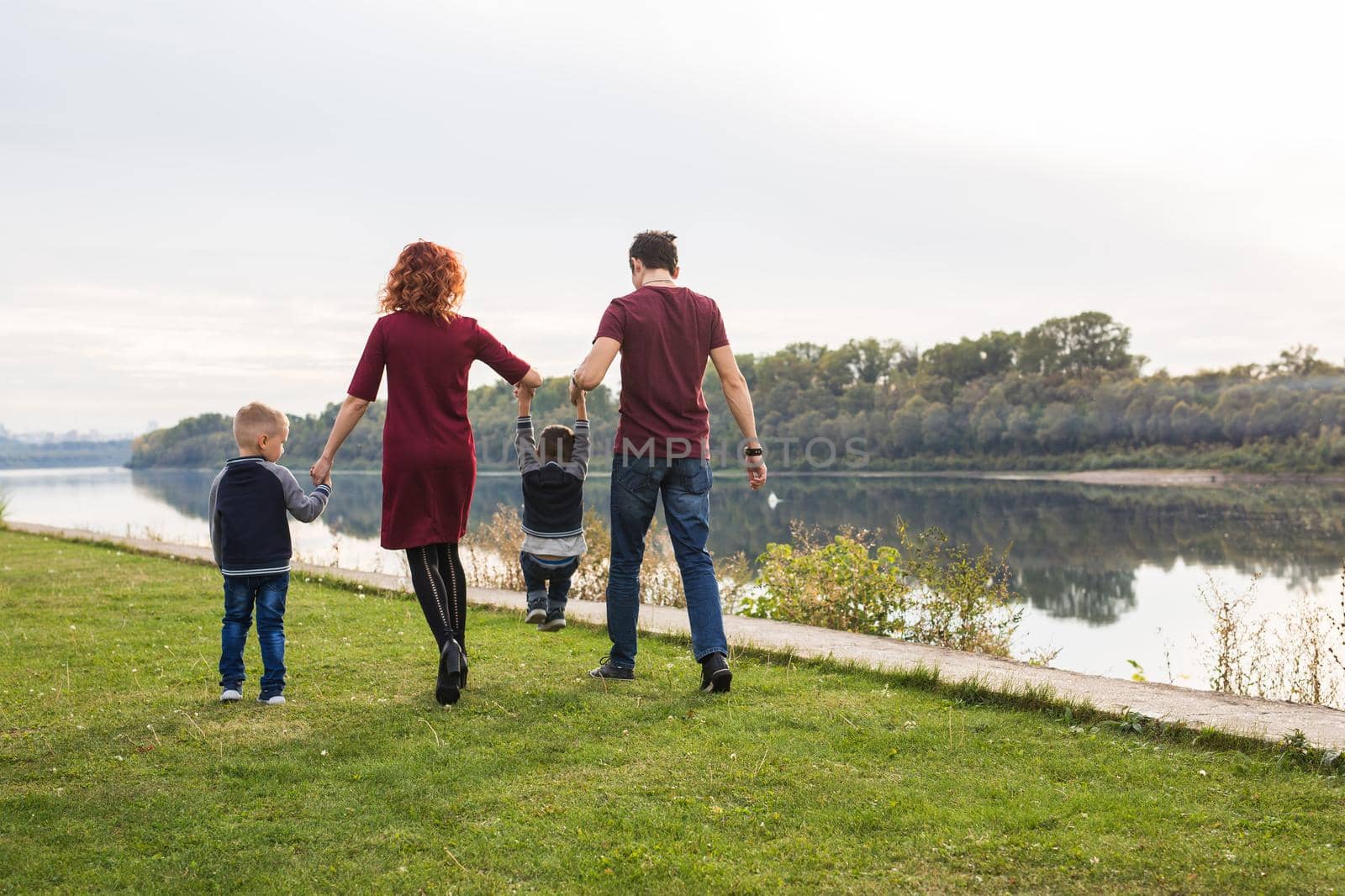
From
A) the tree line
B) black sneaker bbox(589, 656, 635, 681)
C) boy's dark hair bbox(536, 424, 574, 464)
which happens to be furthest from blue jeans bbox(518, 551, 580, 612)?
the tree line

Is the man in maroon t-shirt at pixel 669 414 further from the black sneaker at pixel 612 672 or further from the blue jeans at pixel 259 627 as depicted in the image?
the blue jeans at pixel 259 627

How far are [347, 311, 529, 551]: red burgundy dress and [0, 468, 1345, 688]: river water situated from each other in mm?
4559

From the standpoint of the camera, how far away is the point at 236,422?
15.7ft

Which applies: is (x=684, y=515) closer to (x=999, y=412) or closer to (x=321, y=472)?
(x=321, y=472)

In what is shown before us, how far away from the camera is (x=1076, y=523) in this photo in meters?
32.8

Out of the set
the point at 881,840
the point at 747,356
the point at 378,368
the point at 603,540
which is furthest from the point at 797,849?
the point at 747,356

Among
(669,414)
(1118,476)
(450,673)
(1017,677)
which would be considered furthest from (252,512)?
(1118,476)

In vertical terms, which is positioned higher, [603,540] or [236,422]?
[236,422]

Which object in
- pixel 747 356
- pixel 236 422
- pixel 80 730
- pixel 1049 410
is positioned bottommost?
pixel 80 730

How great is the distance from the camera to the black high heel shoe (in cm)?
459

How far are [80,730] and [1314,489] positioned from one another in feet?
182

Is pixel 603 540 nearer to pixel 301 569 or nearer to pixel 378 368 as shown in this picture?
pixel 301 569

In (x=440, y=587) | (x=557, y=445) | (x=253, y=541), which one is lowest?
(x=440, y=587)

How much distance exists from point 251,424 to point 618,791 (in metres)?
2.59
